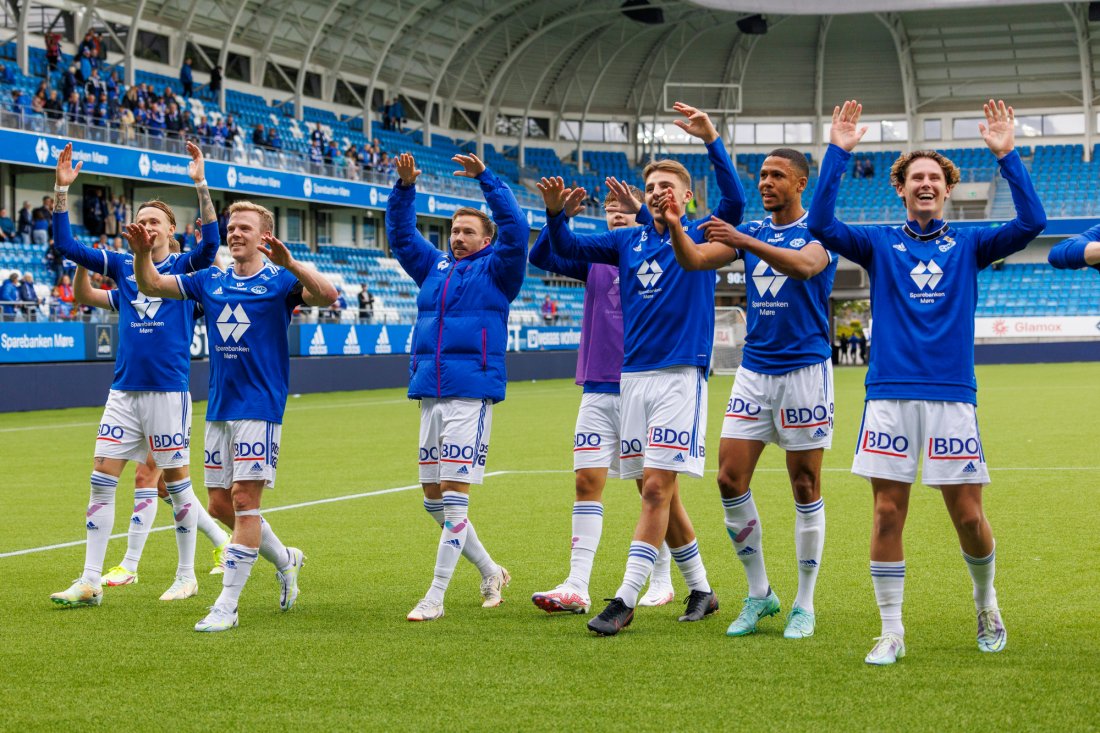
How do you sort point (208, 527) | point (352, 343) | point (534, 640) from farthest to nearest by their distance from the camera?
1. point (352, 343)
2. point (208, 527)
3. point (534, 640)

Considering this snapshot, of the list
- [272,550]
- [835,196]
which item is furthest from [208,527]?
[835,196]

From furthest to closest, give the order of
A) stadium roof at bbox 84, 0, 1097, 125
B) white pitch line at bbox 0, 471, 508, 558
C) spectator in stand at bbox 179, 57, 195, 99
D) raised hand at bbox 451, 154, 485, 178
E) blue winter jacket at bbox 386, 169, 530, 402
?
stadium roof at bbox 84, 0, 1097, 125, spectator in stand at bbox 179, 57, 195, 99, white pitch line at bbox 0, 471, 508, 558, blue winter jacket at bbox 386, 169, 530, 402, raised hand at bbox 451, 154, 485, 178

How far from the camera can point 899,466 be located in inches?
217

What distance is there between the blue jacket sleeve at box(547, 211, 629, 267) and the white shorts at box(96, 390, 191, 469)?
2534 mm

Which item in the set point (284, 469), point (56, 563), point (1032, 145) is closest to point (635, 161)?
point (1032, 145)

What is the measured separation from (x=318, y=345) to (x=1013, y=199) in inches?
1077

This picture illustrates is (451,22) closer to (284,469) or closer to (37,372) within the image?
(37,372)

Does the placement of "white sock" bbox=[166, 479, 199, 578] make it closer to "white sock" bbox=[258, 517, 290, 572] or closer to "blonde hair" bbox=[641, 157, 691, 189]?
"white sock" bbox=[258, 517, 290, 572]

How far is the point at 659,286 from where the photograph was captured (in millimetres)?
6543

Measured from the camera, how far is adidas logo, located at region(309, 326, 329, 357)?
31359 millimetres

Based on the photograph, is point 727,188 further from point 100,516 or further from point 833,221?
point 100,516

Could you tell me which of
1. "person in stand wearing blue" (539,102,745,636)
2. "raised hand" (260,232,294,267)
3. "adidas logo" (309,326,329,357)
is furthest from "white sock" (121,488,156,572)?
"adidas logo" (309,326,329,357)

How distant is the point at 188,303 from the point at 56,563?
212cm

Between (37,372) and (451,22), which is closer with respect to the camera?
(37,372)
